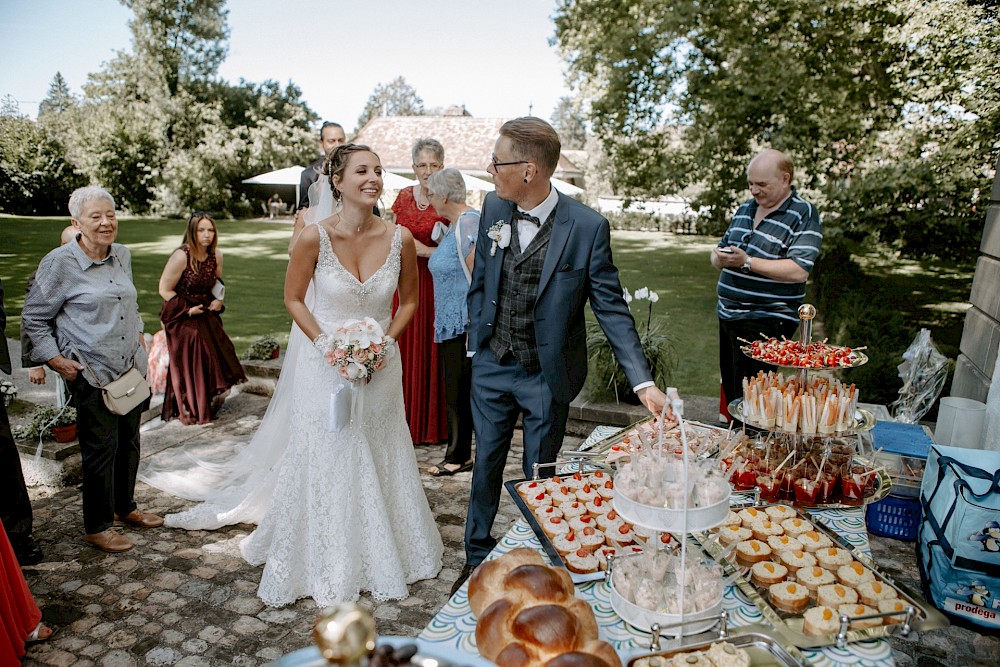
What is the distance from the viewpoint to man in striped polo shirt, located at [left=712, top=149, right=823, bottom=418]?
176 inches

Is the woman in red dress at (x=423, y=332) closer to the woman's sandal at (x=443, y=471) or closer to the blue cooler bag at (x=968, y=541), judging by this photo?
the woman's sandal at (x=443, y=471)

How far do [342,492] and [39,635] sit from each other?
149cm

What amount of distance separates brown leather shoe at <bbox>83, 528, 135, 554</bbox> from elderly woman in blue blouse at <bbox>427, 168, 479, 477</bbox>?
2107 mm

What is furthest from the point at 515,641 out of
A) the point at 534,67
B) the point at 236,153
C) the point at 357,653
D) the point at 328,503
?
the point at 236,153

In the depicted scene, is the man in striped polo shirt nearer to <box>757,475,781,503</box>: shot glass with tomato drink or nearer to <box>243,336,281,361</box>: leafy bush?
<box>757,475,781,503</box>: shot glass with tomato drink

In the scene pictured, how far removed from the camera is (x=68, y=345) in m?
→ 3.74

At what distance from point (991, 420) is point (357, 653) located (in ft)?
14.6

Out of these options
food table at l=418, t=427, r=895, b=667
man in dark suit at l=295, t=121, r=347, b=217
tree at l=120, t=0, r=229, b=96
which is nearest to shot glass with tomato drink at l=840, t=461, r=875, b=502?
food table at l=418, t=427, r=895, b=667

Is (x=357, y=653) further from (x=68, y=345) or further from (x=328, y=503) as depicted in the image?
(x=68, y=345)

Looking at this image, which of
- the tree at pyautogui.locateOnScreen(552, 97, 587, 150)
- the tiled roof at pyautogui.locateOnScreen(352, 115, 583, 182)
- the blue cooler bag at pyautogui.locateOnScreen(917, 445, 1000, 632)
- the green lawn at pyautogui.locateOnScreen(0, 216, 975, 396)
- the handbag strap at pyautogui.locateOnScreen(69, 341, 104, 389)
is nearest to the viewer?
the blue cooler bag at pyautogui.locateOnScreen(917, 445, 1000, 632)

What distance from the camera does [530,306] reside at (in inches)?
129

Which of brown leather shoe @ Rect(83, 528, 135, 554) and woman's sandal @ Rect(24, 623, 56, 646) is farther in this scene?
brown leather shoe @ Rect(83, 528, 135, 554)

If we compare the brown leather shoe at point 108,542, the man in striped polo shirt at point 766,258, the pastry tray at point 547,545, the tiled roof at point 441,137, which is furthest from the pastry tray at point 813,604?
the tiled roof at point 441,137

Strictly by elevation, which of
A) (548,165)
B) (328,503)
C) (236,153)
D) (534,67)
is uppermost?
(534,67)
